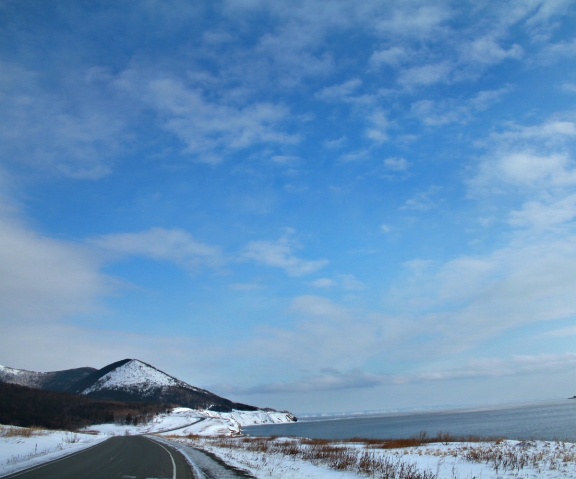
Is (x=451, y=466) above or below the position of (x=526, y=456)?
below

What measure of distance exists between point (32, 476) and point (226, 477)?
8.66 m

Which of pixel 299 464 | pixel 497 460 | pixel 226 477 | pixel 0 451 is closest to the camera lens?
pixel 226 477

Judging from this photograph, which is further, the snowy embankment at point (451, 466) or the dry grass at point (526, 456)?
the dry grass at point (526, 456)

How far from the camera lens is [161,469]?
747 inches

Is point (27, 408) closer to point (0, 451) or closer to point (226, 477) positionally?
point (0, 451)

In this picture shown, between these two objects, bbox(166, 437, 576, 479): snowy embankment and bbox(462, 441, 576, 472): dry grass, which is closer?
bbox(166, 437, 576, 479): snowy embankment

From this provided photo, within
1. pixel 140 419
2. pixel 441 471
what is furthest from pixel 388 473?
pixel 140 419

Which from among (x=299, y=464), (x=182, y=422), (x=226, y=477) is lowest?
(x=182, y=422)

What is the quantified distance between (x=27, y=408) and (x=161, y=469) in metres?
227

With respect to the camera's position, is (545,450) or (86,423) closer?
(545,450)

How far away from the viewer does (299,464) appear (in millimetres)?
23969

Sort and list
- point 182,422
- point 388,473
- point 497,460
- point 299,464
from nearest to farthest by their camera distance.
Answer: point 388,473 → point 497,460 → point 299,464 → point 182,422

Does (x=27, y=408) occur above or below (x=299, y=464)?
below

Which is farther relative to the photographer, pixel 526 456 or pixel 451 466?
pixel 526 456
